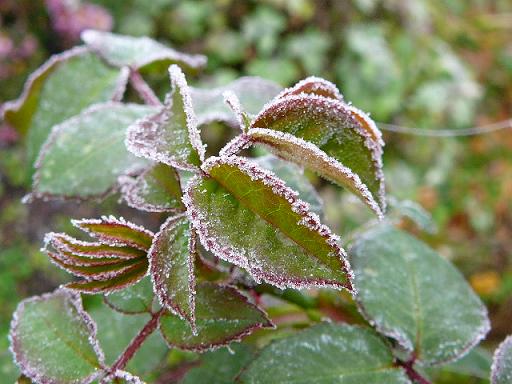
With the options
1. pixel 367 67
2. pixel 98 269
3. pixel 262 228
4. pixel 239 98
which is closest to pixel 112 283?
pixel 98 269

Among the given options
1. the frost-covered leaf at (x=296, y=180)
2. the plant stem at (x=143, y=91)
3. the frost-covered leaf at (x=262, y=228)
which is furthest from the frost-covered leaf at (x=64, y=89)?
the frost-covered leaf at (x=262, y=228)

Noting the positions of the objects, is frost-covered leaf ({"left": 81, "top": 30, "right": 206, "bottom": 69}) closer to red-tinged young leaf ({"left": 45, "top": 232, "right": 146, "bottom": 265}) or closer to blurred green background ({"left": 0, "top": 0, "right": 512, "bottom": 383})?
red-tinged young leaf ({"left": 45, "top": 232, "right": 146, "bottom": 265})

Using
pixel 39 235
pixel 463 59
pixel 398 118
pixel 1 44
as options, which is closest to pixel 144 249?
pixel 39 235

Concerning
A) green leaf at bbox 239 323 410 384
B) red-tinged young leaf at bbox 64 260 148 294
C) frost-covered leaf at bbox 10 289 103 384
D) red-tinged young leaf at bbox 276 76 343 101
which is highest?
red-tinged young leaf at bbox 276 76 343 101

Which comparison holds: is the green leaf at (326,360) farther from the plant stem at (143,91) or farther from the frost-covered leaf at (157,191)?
the plant stem at (143,91)

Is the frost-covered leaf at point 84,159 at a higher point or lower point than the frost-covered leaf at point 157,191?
lower

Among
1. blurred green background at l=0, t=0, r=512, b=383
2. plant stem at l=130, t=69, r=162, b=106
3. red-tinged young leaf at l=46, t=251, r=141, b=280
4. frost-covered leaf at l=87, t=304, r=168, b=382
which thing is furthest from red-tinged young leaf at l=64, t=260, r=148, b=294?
blurred green background at l=0, t=0, r=512, b=383
